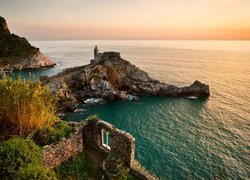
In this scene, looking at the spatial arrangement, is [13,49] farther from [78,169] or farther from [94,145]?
[78,169]

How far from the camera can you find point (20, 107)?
13594mm

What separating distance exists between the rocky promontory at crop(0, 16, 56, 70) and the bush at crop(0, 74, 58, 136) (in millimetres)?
80521

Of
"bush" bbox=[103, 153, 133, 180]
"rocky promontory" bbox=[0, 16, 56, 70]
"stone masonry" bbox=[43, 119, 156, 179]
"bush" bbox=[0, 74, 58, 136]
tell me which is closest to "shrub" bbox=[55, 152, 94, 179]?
"stone masonry" bbox=[43, 119, 156, 179]

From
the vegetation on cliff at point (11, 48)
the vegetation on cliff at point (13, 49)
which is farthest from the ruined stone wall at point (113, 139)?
the vegetation on cliff at point (11, 48)

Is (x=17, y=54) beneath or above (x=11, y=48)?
beneath

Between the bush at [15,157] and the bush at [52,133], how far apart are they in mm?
1946

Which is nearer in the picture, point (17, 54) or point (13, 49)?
point (17, 54)

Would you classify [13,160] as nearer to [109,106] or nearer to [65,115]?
[65,115]

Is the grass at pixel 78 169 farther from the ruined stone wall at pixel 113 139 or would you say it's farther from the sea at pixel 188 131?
the sea at pixel 188 131

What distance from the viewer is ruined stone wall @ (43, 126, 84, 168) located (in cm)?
1370

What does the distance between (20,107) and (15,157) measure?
158 inches

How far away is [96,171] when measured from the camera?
15234mm

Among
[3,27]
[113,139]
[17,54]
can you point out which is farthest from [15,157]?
[3,27]

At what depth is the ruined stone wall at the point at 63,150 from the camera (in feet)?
44.9
